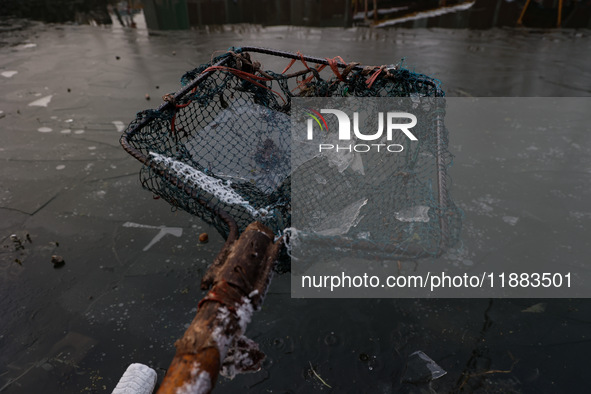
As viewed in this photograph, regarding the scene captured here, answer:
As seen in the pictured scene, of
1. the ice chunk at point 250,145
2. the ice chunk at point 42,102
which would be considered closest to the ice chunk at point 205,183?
the ice chunk at point 250,145

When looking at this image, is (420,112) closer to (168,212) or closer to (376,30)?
(168,212)

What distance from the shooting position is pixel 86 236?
10.5ft

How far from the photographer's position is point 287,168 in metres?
3.08

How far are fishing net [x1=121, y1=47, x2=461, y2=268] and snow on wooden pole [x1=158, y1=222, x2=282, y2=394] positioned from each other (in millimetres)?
308

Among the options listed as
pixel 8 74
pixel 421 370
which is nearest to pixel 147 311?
pixel 421 370

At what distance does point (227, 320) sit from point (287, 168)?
1.90 m

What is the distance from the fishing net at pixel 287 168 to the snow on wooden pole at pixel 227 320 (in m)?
0.31

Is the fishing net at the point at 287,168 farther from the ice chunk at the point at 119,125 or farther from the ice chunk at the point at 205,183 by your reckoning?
the ice chunk at the point at 119,125

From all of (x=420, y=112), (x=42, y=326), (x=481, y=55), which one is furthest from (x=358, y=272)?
(x=481, y=55)

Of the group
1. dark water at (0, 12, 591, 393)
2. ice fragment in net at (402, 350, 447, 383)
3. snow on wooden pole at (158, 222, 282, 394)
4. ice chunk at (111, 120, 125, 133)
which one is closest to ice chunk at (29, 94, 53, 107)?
dark water at (0, 12, 591, 393)

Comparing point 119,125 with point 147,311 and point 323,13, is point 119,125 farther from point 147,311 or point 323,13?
point 323,13

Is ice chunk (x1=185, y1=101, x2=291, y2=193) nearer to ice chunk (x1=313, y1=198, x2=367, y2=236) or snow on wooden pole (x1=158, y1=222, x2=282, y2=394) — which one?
ice chunk (x1=313, y1=198, x2=367, y2=236)

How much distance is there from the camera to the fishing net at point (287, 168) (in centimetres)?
205

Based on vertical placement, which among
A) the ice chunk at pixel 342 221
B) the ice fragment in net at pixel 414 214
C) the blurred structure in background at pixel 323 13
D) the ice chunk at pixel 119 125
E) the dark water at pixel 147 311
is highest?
the blurred structure in background at pixel 323 13
